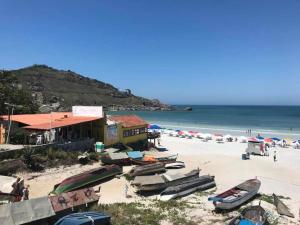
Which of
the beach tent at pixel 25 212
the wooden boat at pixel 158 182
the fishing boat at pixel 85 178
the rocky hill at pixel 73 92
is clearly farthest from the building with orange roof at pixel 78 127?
the rocky hill at pixel 73 92

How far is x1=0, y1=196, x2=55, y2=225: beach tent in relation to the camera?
46.1 feet

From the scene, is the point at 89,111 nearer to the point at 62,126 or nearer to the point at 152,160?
the point at 62,126

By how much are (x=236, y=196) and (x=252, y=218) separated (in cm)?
409

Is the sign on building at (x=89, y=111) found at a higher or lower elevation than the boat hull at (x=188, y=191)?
higher

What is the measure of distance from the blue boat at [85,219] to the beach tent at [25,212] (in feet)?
4.81

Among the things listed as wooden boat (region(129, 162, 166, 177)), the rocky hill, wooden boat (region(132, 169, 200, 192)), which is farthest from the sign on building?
the rocky hill

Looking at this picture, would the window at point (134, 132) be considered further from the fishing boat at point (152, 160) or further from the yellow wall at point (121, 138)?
the fishing boat at point (152, 160)

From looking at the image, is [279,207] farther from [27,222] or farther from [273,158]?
[273,158]

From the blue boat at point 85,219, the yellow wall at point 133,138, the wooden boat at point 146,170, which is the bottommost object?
the wooden boat at point 146,170

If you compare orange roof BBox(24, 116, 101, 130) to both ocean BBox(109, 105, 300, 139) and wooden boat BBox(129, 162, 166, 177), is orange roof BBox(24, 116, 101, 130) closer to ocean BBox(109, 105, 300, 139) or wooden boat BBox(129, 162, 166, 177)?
wooden boat BBox(129, 162, 166, 177)

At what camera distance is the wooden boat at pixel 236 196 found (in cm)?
1870

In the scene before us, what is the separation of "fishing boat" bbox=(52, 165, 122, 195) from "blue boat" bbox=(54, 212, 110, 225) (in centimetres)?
657

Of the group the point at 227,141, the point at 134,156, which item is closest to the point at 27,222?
the point at 134,156

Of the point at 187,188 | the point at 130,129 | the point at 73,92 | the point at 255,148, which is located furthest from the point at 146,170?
the point at 73,92
